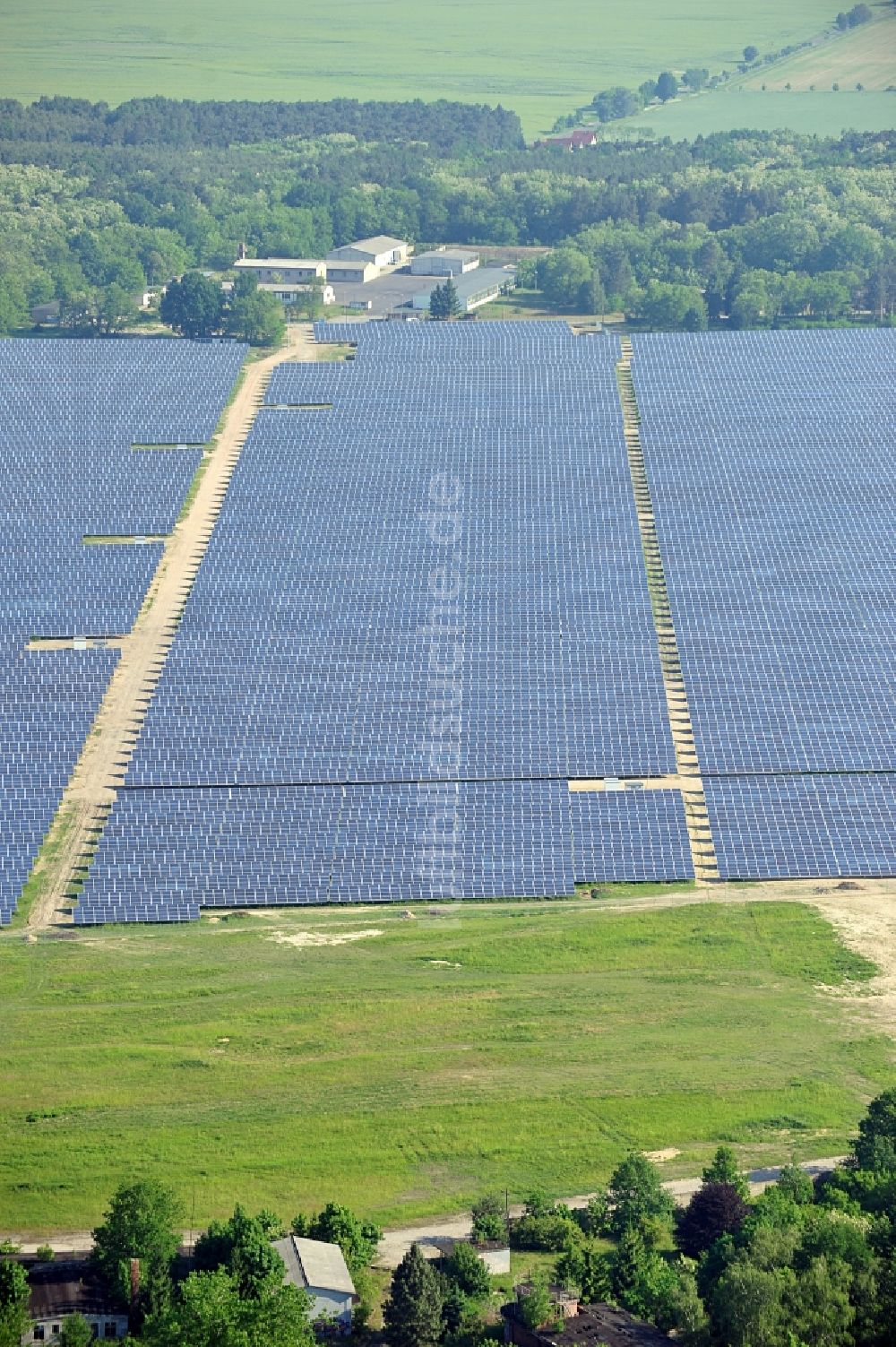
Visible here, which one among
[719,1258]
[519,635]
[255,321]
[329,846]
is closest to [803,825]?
[519,635]

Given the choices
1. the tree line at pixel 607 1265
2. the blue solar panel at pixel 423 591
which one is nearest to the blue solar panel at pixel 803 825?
the blue solar panel at pixel 423 591

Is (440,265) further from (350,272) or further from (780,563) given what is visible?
(780,563)

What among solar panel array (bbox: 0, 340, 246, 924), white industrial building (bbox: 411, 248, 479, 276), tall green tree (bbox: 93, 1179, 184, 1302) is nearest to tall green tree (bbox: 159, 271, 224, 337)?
solar panel array (bbox: 0, 340, 246, 924)

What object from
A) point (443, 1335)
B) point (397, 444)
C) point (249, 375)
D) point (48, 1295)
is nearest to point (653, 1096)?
point (443, 1335)

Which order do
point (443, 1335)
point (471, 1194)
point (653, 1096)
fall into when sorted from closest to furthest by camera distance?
point (443, 1335), point (471, 1194), point (653, 1096)

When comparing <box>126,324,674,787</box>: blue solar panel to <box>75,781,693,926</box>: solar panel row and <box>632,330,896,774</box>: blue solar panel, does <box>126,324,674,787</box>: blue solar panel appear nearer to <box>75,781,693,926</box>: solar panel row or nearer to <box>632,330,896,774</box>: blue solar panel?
<box>75,781,693,926</box>: solar panel row

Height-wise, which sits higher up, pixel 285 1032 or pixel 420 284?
pixel 420 284

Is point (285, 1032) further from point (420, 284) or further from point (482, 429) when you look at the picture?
point (420, 284)
